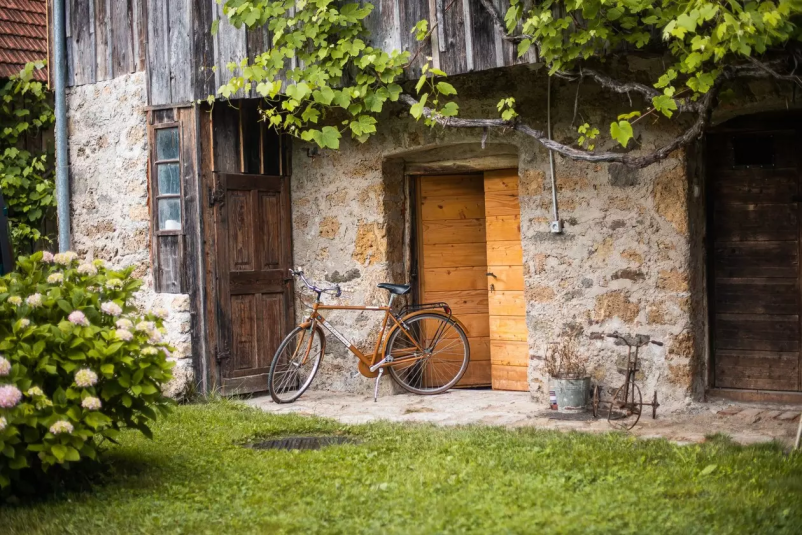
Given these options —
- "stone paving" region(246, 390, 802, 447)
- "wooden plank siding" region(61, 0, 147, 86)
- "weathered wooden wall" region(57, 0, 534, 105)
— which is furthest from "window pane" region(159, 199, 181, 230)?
"stone paving" region(246, 390, 802, 447)

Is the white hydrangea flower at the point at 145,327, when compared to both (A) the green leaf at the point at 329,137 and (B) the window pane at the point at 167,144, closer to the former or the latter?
(A) the green leaf at the point at 329,137

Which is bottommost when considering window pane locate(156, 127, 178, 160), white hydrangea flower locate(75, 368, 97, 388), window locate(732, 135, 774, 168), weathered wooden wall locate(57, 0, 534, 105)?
white hydrangea flower locate(75, 368, 97, 388)

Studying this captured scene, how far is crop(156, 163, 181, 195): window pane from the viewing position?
824 cm

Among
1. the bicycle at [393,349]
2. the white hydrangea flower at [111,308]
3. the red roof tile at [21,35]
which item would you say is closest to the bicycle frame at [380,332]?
the bicycle at [393,349]

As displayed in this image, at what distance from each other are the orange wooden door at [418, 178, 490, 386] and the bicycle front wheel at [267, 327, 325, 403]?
120 cm

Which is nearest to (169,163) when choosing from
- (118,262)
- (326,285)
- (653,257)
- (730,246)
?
(118,262)

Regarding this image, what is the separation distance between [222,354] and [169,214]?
1.27 metres

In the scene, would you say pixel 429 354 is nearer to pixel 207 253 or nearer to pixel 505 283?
pixel 505 283

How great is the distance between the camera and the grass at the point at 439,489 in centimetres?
425

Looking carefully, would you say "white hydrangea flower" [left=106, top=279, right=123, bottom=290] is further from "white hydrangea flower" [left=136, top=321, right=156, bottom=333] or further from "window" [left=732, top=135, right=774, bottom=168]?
"window" [left=732, top=135, right=774, bottom=168]

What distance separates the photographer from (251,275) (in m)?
8.45

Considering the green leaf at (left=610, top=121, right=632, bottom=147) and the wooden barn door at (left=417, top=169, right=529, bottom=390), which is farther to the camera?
the wooden barn door at (left=417, top=169, right=529, bottom=390)

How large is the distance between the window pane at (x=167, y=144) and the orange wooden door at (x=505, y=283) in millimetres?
2660

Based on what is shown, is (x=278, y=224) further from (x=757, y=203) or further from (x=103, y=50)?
(x=757, y=203)
